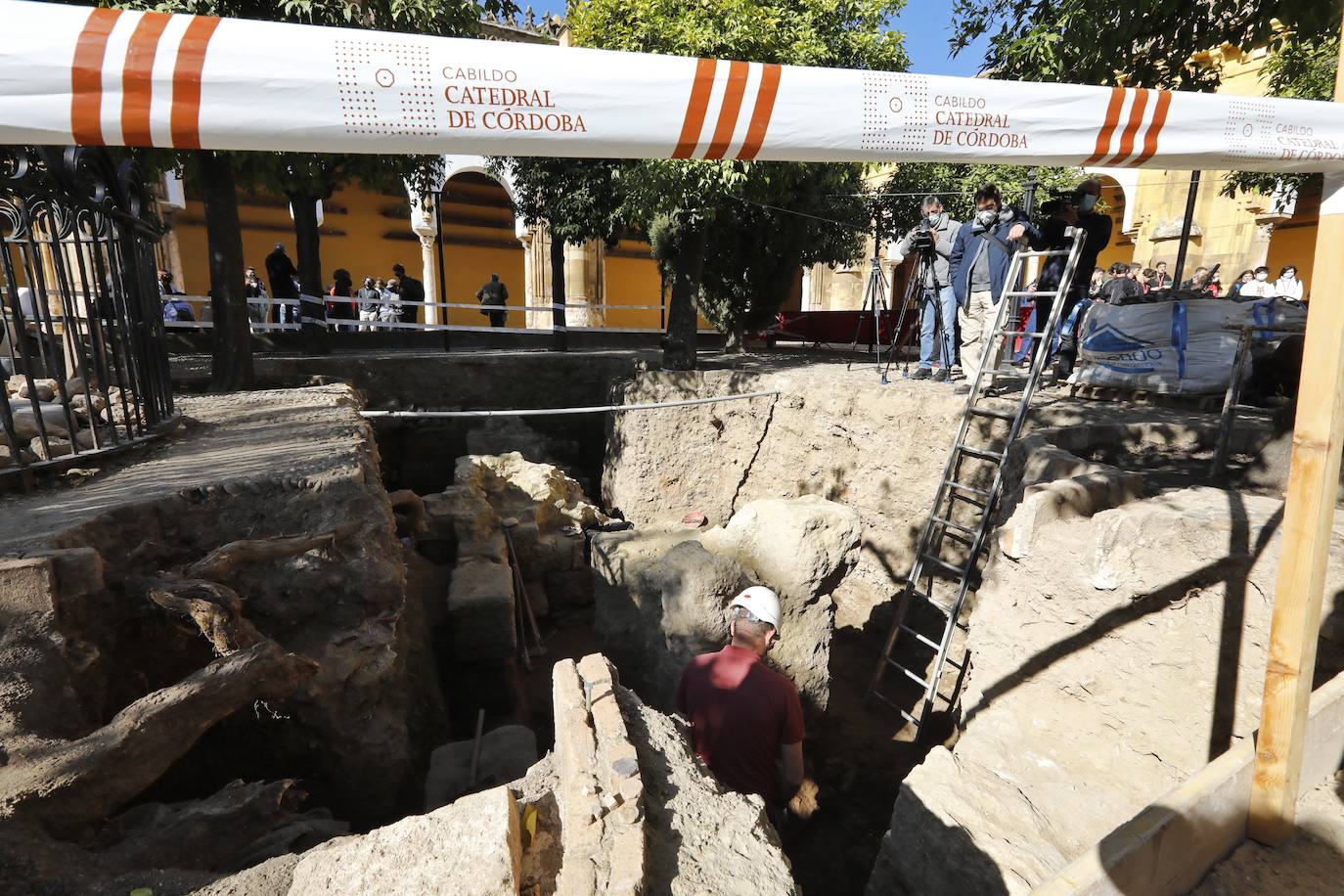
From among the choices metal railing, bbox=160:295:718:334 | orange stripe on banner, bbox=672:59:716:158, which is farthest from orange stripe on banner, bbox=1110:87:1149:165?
metal railing, bbox=160:295:718:334

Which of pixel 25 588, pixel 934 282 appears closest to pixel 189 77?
pixel 25 588

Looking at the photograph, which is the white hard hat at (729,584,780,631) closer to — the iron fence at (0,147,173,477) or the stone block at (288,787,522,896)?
the stone block at (288,787,522,896)

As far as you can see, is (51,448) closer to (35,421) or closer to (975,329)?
(35,421)

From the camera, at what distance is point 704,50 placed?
666cm

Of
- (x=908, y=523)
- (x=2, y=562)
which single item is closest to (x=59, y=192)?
(x=2, y=562)

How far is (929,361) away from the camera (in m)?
7.16

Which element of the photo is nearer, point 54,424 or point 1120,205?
point 54,424

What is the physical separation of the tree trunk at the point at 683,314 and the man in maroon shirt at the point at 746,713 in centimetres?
648

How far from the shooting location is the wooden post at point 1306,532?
1.96m

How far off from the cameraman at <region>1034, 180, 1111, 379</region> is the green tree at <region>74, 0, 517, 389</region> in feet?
18.3

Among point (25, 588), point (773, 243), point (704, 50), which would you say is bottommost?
point (25, 588)

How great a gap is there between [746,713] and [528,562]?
460cm

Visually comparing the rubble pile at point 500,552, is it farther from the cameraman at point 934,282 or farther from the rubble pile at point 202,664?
the cameraman at point 934,282

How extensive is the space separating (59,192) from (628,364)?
289 inches
